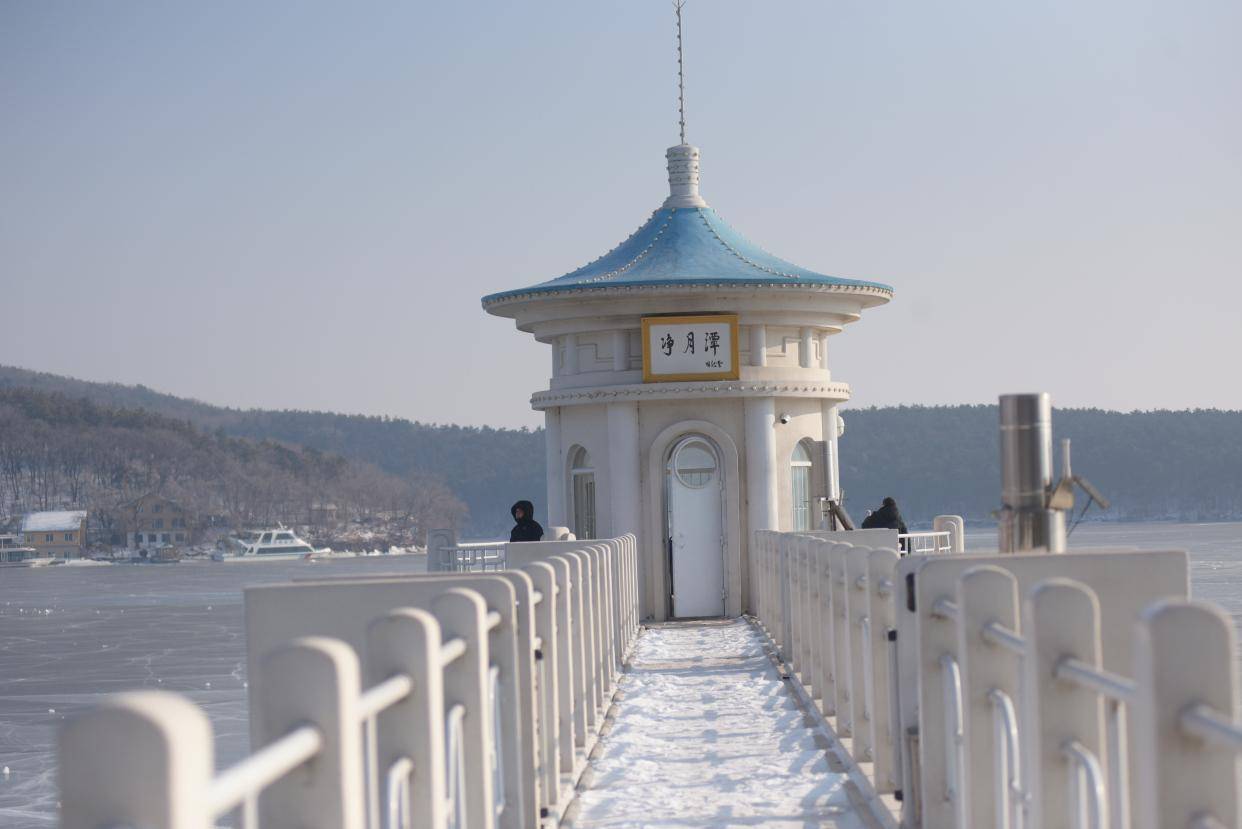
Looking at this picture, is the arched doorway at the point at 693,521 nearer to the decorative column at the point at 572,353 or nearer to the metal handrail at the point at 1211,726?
the decorative column at the point at 572,353

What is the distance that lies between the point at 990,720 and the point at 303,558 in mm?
137711

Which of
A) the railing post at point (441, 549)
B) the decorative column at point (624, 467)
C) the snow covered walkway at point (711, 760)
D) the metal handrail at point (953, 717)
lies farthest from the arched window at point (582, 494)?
the metal handrail at point (953, 717)

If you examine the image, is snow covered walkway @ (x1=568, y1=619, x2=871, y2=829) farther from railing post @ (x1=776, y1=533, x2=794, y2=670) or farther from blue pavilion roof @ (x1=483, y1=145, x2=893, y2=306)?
blue pavilion roof @ (x1=483, y1=145, x2=893, y2=306)

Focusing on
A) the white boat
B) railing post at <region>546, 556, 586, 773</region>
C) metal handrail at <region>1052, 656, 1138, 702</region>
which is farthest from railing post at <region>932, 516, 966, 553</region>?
the white boat

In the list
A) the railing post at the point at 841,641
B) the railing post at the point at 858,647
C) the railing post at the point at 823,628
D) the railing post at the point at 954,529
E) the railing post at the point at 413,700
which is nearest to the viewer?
the railing post at the point at 413,700

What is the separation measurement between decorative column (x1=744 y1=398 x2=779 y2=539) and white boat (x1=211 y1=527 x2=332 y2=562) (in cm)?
12399

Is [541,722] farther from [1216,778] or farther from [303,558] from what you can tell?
[303,558]

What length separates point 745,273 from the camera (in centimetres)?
2095

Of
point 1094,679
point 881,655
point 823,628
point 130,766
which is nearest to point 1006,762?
point 1094,679

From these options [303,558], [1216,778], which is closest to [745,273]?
[1216,778]

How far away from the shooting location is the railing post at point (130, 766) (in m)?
2.36

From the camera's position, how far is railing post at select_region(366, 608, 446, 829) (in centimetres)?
426

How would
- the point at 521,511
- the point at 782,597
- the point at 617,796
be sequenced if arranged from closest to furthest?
the point at 617,796 < the point at 782,597 < the point at 521,511

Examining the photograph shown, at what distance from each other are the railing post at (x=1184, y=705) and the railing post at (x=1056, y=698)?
2.90 feet
